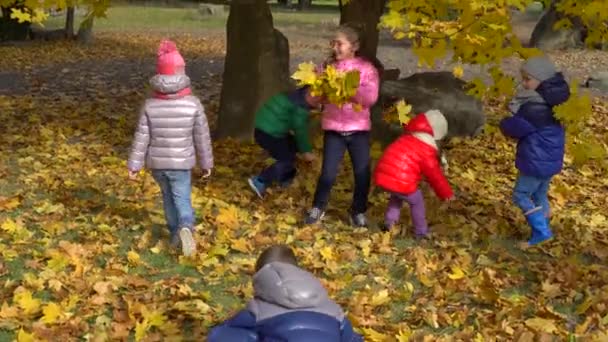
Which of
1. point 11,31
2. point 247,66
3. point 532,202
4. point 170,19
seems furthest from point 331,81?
point 170,19

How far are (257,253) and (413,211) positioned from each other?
1.21 metres

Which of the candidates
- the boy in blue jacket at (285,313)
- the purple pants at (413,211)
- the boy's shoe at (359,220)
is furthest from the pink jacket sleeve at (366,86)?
the boy in blue jacket at (285,313)

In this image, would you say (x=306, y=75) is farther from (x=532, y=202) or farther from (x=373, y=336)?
(x=532, y=202)

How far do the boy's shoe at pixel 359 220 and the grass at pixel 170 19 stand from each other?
70.8ft

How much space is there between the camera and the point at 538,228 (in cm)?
580

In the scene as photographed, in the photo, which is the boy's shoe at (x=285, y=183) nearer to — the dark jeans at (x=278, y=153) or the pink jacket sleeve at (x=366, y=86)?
the dark jeans at (x=278, y=153)

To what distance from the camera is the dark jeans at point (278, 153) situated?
6762mm

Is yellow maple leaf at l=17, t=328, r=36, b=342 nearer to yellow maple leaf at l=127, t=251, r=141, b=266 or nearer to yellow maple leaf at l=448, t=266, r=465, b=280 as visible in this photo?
yellow maple leaf at l=127, t=251, r=141, b=266

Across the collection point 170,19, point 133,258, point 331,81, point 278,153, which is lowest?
point 170,19

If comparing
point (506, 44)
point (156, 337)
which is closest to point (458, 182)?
point (506, 44)

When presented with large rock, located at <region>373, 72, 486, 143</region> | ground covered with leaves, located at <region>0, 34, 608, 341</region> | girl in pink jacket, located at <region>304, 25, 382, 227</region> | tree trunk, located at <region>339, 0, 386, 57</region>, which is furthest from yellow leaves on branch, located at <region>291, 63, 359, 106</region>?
large rock, located at <region>373, 72, 486, 143</region>

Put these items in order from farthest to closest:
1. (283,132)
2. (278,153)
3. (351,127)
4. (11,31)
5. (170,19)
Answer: (170,19) → (11,31) → (278,153) → (283,132) → (351,127)

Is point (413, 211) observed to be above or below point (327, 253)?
above

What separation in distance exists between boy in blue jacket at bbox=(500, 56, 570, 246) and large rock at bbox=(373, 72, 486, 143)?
12.0 ft
